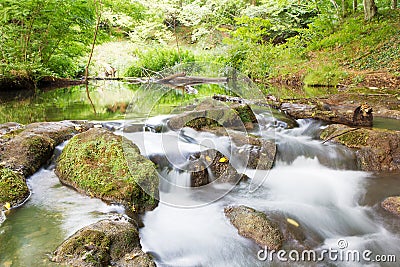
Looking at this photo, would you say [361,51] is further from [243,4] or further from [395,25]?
[243,4]

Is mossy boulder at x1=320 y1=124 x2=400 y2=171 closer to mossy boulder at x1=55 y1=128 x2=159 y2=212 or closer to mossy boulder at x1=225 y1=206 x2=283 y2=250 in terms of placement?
mossy boulder at x1=225 y1=206 x2=283 y2=250

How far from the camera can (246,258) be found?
9.05 ft

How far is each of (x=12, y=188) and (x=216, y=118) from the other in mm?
3278

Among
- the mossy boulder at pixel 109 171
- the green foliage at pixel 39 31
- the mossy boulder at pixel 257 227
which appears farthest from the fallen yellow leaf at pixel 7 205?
the green foliage at pixel 39 31

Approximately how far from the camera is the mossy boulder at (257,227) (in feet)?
9.34

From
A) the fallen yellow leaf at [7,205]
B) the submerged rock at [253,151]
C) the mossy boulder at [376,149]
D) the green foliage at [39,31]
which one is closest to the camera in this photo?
the fallen yellow leaf at [7,205]

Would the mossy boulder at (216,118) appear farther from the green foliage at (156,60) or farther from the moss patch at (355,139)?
the green foliage at (156,60)

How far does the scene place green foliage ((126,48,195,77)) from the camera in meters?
16.9

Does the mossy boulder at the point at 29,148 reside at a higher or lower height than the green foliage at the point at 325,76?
lower

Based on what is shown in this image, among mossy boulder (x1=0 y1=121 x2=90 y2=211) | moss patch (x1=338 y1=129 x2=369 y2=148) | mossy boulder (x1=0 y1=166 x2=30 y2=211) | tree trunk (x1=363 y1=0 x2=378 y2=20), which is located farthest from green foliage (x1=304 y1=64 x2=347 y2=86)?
mossy boulder (x1=0 y1=166 x2=30 y2=211)

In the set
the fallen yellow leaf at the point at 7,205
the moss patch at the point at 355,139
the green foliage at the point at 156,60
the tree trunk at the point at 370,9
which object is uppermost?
the tree trunk at the point at 370,9

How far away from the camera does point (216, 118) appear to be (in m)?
5.58

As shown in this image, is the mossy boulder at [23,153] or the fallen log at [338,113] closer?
the mossy boulder at [23,153]

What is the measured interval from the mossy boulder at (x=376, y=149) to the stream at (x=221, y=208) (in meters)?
0.14
